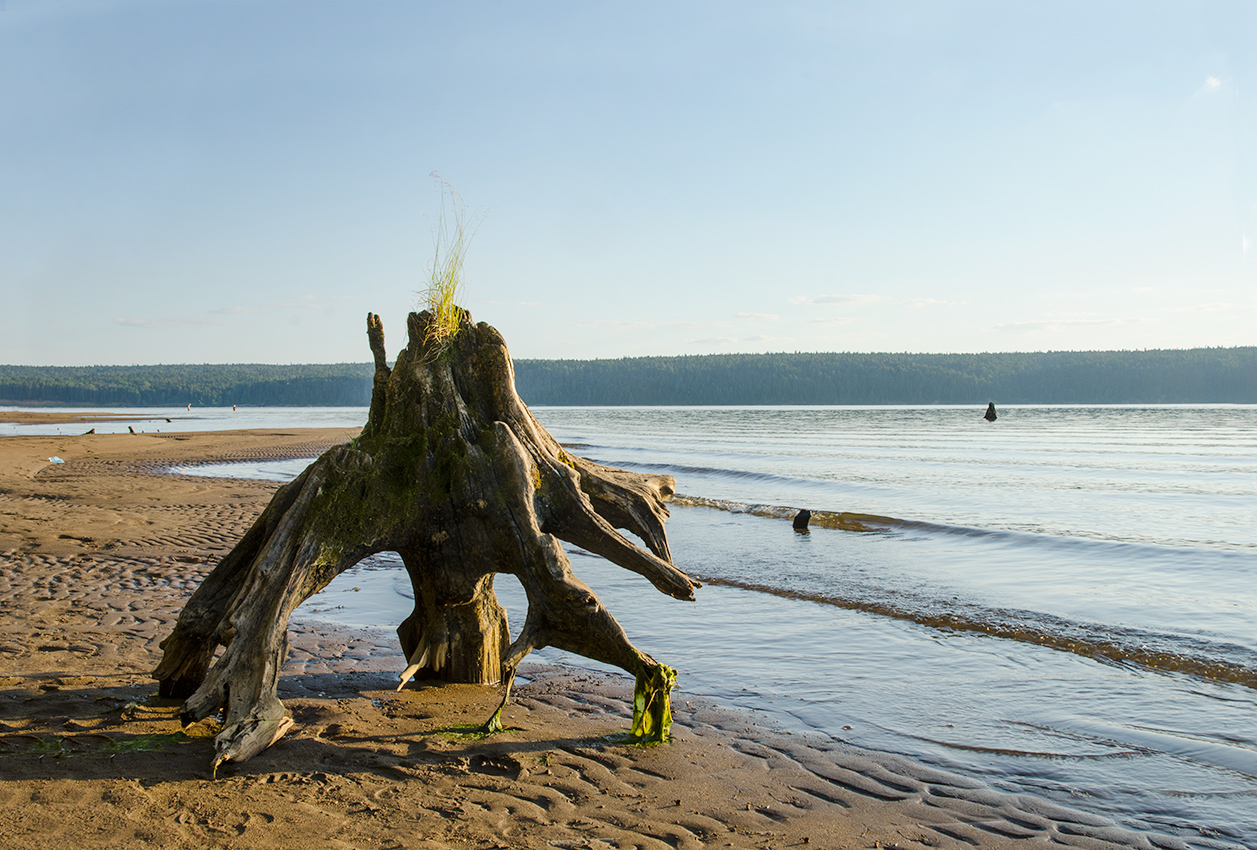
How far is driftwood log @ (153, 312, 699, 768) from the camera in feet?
16.2

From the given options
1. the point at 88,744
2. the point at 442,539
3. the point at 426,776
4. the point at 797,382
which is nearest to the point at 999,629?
the point at 442,539

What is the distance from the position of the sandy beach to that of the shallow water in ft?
2.31

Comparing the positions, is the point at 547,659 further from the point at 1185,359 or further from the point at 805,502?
the point at 1185,359

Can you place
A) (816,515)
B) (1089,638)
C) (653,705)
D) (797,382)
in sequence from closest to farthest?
1. (653,705)
2. (1089,638)
3. (816,515)
4. (797,382)

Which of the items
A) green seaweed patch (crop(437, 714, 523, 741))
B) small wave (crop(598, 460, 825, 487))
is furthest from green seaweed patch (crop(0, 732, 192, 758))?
small wave (crop(598, 460, 825, 487))

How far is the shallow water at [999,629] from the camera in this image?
5.49 metres

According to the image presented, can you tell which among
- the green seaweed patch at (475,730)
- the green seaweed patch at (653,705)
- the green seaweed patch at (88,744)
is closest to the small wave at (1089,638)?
the green seaweed patch at (653,705)

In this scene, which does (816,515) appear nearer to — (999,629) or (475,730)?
(999,629)

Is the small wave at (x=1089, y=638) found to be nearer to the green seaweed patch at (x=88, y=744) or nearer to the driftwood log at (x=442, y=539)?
the driftwood log at (x=442, y=539)

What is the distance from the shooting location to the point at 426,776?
15.1 feet

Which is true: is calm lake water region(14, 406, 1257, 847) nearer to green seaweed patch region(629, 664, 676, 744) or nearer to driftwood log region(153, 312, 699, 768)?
green seaweed patch region(629, 664, 676, 744)

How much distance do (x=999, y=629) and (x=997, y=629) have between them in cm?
2

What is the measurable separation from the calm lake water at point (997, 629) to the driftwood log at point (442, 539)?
175 centimetres

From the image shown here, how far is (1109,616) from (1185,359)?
146296 millimetres
